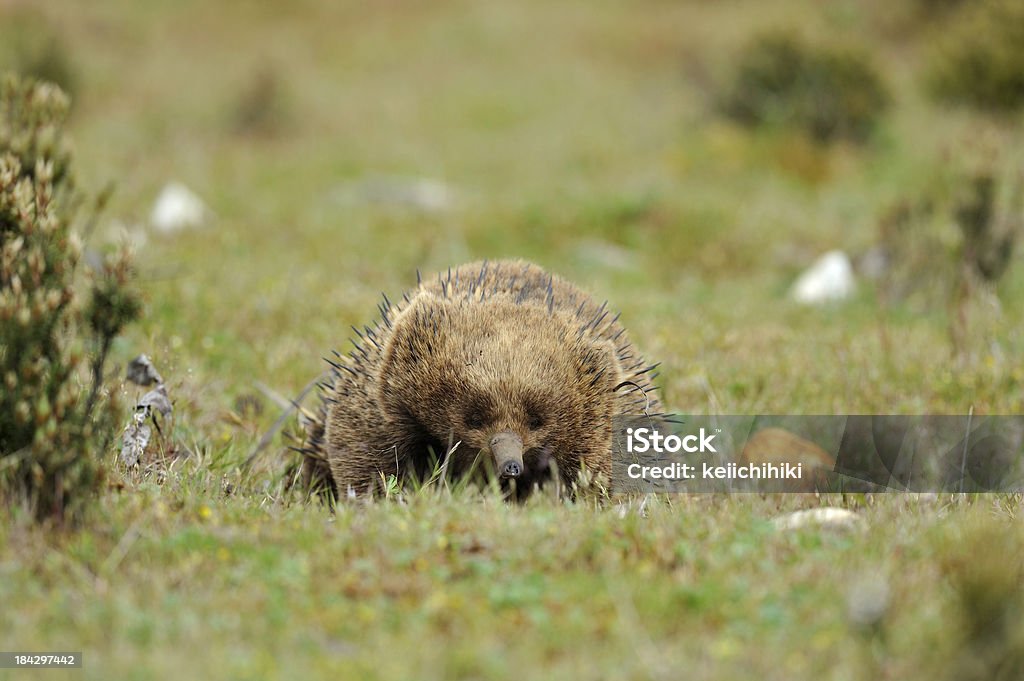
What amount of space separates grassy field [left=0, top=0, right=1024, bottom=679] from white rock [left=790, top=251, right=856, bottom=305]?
162 millimetres

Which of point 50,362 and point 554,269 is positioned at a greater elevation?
point 554,269

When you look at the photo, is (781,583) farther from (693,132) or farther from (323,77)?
(323,77)

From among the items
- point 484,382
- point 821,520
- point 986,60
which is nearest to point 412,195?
point 484,382

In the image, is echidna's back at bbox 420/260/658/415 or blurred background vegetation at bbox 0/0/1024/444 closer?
echidna's back at bbox 420/260/658/415

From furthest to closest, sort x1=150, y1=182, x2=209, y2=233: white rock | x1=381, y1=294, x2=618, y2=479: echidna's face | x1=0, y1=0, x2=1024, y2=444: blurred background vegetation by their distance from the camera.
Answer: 1. x1=150, y1=182, x2=209, y2=233: white rock
2. x1=0, y1=0, x2=1024, y2=444: blurred background vegetation
3. x1=381, y1=294, x2=618, y2=479: echidna's face

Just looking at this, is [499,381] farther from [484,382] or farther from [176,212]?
[176,212]

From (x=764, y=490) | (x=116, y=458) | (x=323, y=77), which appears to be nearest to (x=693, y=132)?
(x=323, y=77)

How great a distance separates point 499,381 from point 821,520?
3.81 ft

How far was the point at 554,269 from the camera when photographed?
30.7 ft

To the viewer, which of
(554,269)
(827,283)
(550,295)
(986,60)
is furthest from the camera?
(986,60)

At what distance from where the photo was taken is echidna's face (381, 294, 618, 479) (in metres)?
3.56

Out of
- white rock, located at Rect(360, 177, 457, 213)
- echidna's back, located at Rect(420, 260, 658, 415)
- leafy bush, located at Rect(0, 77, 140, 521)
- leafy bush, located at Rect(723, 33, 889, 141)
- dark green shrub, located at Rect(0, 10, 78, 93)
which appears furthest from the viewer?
leafy bush, located at Rect(723, 33, 889, 141)

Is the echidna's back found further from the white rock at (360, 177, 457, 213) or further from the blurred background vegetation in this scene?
the white rock at (360, 177, 457, 213)

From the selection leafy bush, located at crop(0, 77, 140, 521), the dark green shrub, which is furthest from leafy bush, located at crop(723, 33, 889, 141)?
leafy bush, located at crop(0, 77, 140, 521)
